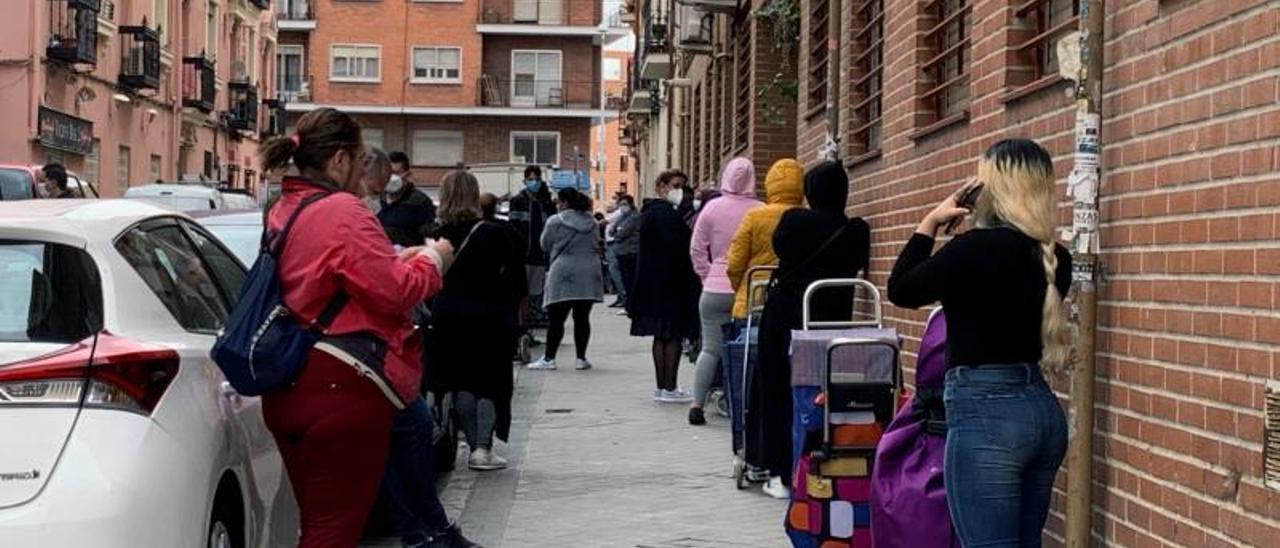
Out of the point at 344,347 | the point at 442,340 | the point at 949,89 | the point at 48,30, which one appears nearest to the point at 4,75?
the point at 48,30

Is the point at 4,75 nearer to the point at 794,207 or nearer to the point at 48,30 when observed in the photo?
the point at 48,30

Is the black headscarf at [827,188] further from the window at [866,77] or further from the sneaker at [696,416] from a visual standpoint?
the sneaker at [696,416]

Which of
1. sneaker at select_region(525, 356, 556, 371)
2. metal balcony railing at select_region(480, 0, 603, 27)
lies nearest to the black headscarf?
sneaker at select_region(525, 356, 556, 371)

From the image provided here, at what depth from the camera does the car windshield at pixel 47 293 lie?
4.76m

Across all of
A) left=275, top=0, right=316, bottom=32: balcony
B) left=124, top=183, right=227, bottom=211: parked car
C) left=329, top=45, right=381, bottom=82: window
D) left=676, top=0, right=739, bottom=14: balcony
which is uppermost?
left=275, top=0, right=316, bottom=32: balcony

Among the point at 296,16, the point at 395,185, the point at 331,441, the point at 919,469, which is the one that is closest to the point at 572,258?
the point at 395,185

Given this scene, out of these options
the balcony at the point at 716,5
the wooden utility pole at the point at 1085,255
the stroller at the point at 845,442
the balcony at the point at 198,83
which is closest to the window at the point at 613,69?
the balcony at the point at 198,83

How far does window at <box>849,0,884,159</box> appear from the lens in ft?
35.0

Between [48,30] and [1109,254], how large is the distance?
28.6m

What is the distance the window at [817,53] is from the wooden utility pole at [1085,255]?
24.9ft

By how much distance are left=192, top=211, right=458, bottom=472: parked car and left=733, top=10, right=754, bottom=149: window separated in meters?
7.94

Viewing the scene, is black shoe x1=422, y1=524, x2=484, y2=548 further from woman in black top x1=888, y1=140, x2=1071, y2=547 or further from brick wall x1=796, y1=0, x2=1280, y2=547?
woman in black top x1=888, y1=140, x2=1071, y2=547

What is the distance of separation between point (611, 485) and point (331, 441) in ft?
14.7

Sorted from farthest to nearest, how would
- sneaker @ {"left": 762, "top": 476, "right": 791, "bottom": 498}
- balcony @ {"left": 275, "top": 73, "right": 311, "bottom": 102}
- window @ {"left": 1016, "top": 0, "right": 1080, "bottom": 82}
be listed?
balcony @ {"left": 275, "top": 73, "right": 311, "bottom": 102}
sneaker @ {"left": 762, "top": 476, "right": 791, "bottom": 498}
window @ {"left": 1016, "top": 0, "right": 1080, "bottom": 82}
